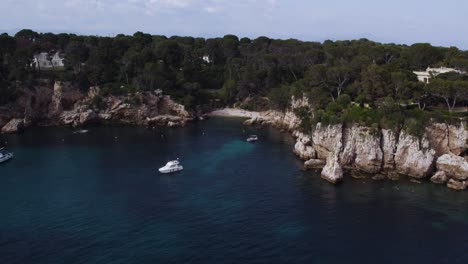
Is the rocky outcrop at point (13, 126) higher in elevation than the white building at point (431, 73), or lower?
lower

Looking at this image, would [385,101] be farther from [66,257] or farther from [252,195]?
[66,257]

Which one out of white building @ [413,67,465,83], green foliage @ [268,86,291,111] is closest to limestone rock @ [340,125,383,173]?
white building @ [413,67,465,83]

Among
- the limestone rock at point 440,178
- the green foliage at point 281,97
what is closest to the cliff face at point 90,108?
→ the green foliage at point 281,97

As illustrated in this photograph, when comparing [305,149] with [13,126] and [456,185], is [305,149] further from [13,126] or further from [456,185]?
[13,126]

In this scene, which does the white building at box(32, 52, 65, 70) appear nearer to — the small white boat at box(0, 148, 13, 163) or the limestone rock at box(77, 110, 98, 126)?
the limestone rock at box(77, 110, 98, 126)

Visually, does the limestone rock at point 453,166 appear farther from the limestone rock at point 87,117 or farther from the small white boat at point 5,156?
the limestone rock at point 87,117

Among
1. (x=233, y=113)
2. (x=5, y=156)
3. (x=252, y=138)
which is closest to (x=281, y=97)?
(x=233, y=113)
